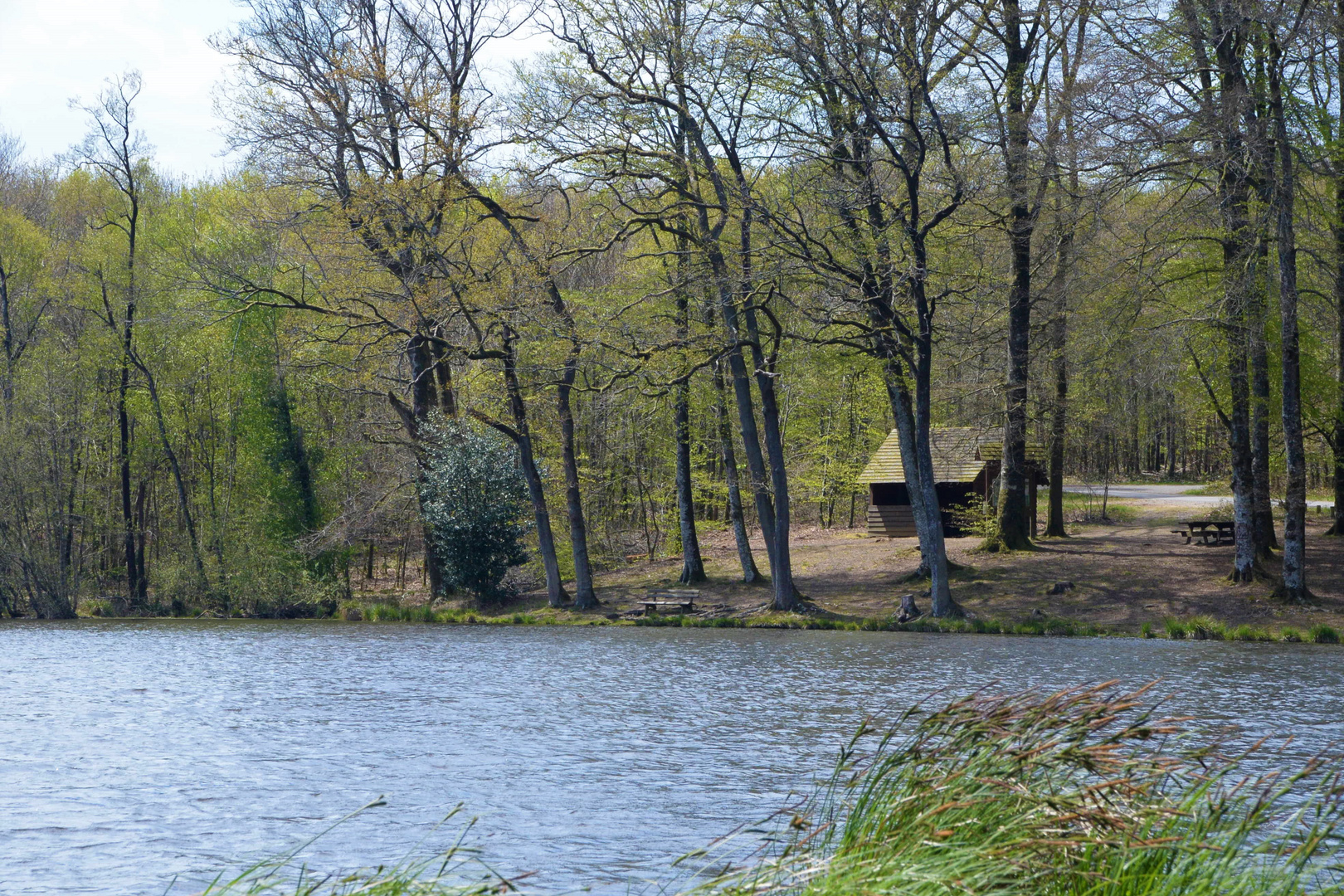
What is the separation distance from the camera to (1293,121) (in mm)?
23797

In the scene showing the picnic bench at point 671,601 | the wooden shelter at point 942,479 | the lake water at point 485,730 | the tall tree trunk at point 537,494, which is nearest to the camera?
the lake water at point 485,730

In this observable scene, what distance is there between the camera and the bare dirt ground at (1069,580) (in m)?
22.8

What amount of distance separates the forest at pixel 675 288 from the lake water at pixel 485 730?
236 inches

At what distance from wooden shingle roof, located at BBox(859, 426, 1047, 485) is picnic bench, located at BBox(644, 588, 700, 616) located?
Answer: 285 inches

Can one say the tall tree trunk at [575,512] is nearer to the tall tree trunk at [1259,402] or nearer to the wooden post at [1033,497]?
the wooden post at [1033,497]

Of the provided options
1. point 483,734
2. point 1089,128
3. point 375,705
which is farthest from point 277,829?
point 1089,128

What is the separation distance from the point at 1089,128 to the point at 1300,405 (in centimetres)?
769

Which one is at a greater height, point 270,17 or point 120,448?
point 270,17

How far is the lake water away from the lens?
9031 millimetres

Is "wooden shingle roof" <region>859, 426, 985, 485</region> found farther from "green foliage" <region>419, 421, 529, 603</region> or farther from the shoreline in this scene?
"green foliage" <region>419, 421, 529, 603</region>

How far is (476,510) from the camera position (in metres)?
29.9

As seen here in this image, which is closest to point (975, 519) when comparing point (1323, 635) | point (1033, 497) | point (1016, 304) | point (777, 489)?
point (1033, 497)

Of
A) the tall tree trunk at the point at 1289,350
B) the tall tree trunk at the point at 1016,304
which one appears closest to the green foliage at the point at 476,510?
the tall tree trunk at the point at 1016,304

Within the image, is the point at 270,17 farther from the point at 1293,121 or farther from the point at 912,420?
the point at 1293,121
